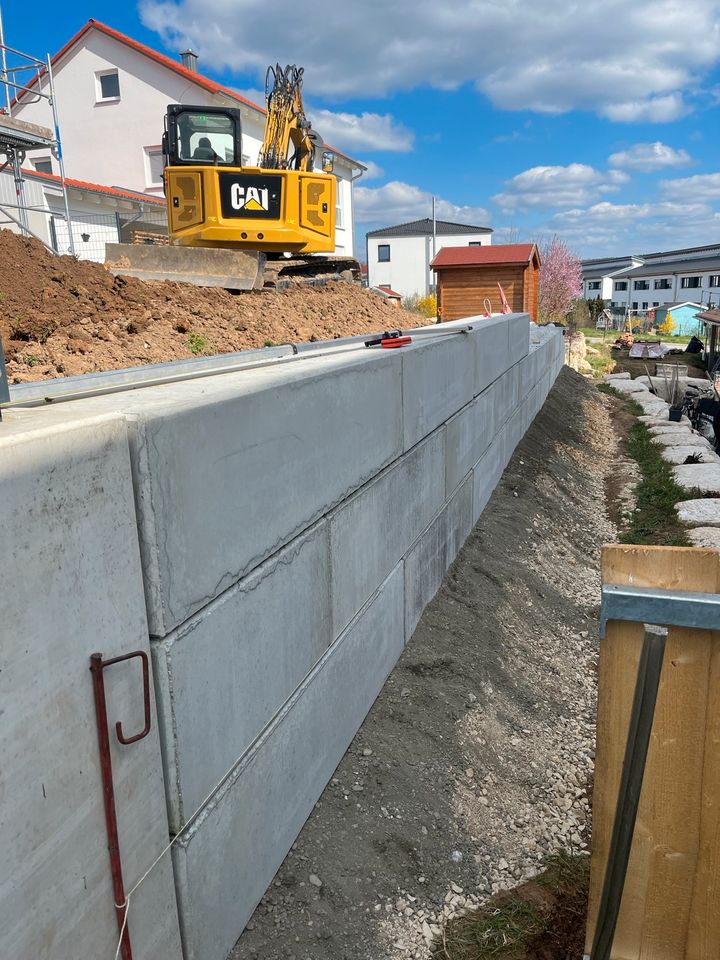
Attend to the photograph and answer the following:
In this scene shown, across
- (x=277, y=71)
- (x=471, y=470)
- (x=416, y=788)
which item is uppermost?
(x=277, y=71)

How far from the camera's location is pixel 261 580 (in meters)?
2.48

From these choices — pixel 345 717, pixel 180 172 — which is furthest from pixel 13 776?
pixel 180 172

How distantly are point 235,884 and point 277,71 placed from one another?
458 inches

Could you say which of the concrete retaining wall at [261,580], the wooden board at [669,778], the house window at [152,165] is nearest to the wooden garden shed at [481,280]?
the house window at [152,165]

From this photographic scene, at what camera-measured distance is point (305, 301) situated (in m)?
8.42

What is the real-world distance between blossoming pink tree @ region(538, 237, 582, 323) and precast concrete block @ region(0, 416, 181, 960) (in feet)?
110

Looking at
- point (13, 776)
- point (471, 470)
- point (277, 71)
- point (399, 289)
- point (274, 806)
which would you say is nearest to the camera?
point (13, 776)

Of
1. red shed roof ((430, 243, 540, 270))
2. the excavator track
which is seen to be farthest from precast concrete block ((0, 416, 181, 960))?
red shed roof ((430, 243, 540, 270))

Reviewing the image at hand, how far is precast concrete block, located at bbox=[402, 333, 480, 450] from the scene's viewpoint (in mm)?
4145

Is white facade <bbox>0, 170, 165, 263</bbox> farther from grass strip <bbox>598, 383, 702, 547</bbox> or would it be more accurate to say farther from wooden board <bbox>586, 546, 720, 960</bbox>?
wooden board <bbox>586, 546, 720, 960</bbox>

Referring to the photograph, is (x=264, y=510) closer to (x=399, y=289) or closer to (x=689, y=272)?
(x=399, y=289)

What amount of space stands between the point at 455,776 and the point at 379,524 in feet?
4.24

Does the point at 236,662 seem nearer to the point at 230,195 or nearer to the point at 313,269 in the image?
the point at 230,195

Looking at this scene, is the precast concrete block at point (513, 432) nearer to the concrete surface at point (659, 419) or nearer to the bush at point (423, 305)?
the concrete surface at point (659, 419)
